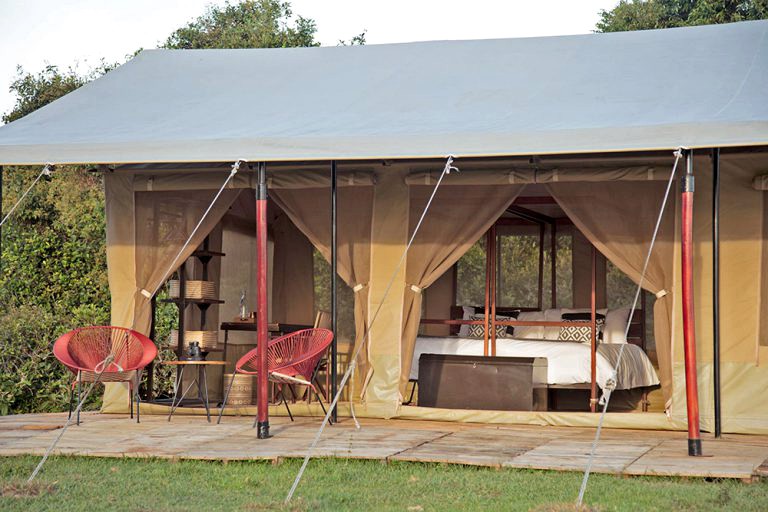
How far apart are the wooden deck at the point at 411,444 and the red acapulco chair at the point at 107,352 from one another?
330 mm

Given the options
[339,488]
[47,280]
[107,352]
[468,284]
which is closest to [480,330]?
[468,284]

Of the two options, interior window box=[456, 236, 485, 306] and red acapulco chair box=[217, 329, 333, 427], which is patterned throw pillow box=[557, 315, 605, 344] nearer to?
interior window box=[456, 236, 485, 306]

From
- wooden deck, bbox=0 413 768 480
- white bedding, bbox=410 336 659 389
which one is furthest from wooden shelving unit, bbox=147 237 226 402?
white bedding, bbox=410 336 659 389

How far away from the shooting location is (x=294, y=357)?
293 inches

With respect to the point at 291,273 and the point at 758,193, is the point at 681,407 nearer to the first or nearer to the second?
the point at 758,193

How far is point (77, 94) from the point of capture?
25.8 feet

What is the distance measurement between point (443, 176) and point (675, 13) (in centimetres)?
1099

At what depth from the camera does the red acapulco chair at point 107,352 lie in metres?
7.23

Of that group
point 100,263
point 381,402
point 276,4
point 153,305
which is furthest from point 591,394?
point 276,4

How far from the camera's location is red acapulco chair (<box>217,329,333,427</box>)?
694 centimetres

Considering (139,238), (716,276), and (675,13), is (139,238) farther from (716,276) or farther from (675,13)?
(675,13)

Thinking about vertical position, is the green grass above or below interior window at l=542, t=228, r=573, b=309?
below

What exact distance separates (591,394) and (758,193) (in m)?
1.90

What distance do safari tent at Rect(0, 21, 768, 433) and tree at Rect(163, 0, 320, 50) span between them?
29.1ft
